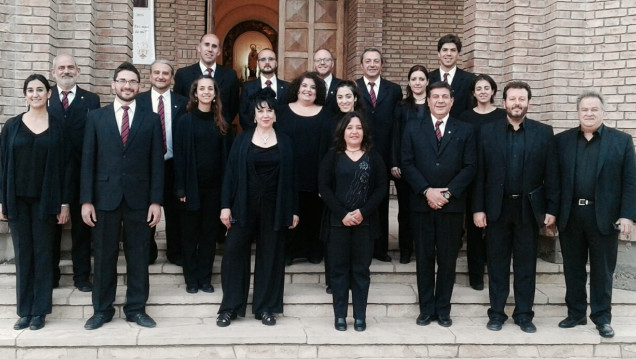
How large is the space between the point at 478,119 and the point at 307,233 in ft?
6.60

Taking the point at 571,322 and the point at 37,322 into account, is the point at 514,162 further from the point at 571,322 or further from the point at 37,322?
the point at 37,322

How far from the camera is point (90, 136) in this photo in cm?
460

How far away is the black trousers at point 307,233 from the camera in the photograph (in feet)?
18.6

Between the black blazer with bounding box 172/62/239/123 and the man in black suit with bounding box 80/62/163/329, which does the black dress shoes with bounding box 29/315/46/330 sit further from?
the black blazer with bounding box 172/62/239/123

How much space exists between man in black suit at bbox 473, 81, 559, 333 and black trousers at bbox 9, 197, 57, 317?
3.61 m

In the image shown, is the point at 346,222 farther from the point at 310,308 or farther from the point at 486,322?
the point at 486,322

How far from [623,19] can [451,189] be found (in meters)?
3.01

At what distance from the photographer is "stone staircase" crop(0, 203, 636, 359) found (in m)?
4.46

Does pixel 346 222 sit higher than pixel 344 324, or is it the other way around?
pixel 346 222

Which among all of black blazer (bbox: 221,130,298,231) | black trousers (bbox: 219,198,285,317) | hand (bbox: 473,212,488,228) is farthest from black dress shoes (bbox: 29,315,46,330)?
hand (bbox: 473,212,488,228)

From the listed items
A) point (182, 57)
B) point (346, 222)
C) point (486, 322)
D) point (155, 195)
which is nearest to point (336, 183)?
point (346, 222)

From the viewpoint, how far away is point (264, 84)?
5.75m

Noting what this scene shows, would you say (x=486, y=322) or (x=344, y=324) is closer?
(x=344, y=324)

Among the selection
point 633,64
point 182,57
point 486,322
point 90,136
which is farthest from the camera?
point 182,57
